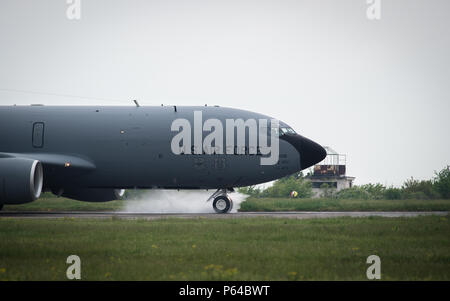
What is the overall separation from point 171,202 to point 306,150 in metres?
→ 7.96

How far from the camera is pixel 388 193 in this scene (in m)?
40.4

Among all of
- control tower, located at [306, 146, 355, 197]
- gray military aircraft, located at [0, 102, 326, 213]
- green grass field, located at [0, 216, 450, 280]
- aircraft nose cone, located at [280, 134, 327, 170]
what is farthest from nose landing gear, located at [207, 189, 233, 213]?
control tower, located at [306, 146, 355, 197]

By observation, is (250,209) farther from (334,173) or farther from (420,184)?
(334,173)

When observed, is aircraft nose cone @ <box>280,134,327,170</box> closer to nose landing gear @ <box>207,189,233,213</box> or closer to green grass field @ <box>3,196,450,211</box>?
nose landing gear @ <box>207,189,233,213</box>

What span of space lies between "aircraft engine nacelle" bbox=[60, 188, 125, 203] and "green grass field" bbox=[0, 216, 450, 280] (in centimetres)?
876

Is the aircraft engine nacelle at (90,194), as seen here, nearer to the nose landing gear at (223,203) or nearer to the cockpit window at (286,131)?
the nose landing gear at (223,203)

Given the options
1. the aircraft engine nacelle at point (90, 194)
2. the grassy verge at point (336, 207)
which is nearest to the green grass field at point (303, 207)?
the grassy verge at point (336, 207)

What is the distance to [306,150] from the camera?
2489 centimetres

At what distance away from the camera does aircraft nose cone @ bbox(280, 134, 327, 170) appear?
24859mm

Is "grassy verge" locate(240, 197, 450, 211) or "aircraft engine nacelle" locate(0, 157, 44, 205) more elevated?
"aircraft engine nacelle" locate(0, 157, 44, 205)

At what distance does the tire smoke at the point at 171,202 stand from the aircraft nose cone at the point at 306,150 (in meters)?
5.32

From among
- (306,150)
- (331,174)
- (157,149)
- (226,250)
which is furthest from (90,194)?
(331,174)

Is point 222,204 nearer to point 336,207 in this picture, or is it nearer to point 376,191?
point 336,207

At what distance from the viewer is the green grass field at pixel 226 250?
928cm
